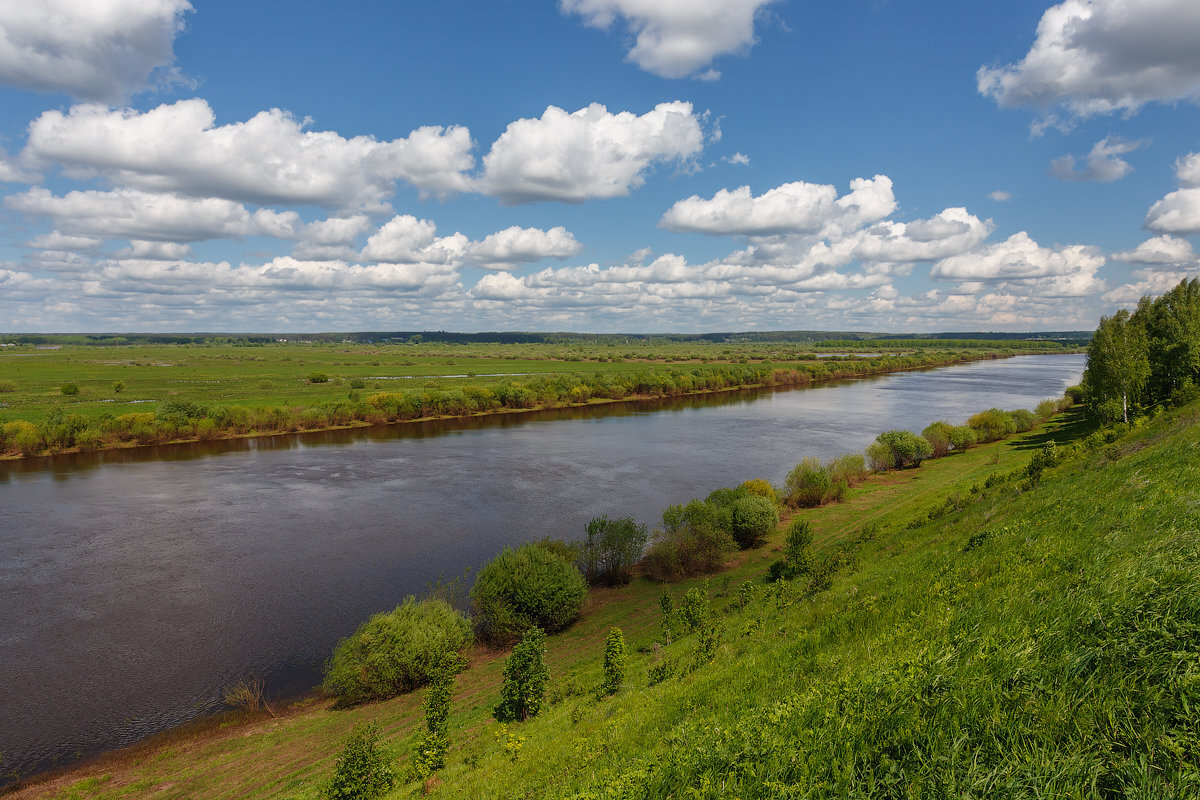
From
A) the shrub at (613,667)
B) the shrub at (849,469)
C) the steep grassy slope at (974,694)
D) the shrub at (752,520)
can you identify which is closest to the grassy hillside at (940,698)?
the steep grassy slope at (974,694)

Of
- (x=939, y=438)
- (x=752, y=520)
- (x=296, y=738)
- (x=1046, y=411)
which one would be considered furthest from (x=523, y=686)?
(x=1046, y=411)

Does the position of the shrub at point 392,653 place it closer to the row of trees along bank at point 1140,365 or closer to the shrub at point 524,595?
the shrub at point 524,595

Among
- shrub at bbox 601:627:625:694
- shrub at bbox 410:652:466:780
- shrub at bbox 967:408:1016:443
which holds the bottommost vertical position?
shrub at bbox 410:652:466:780

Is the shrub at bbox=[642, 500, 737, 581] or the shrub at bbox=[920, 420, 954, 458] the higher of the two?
the shrub at bbox=[920, 420, 954, 458]

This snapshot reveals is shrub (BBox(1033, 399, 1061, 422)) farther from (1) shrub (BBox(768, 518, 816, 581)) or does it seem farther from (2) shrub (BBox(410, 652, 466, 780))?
(2) shrub (BBox(410, 652, 466, 780))

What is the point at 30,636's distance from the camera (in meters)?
25.7

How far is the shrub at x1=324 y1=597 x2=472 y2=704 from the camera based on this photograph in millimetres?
21719

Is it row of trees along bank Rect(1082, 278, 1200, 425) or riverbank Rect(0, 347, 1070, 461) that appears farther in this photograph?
riverbank Rect(0, 347, 1070, 461)

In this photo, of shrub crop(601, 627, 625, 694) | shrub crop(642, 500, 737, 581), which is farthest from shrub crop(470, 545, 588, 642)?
shrub crop(601, 627, 625, 694)

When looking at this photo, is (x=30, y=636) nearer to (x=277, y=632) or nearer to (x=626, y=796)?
(x=277, y=632)

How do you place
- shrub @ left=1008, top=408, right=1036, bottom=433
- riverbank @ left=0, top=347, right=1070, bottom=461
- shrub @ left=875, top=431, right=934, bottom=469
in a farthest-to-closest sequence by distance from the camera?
riverbank @ left=0, top=347, right=1070, bottom=461
shrub @ left=1008, top=408, right=1036, bottom=433
shrub @ left=875, top=431, right=934, bottom=469

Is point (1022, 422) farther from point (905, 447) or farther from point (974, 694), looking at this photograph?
point (974, 694)

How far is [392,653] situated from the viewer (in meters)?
22.2

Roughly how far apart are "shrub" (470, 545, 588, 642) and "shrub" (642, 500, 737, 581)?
23.3 feet
